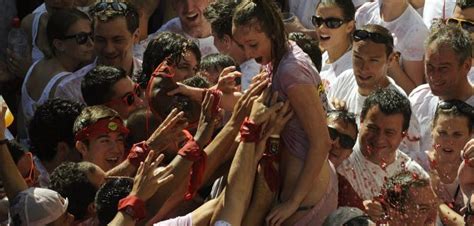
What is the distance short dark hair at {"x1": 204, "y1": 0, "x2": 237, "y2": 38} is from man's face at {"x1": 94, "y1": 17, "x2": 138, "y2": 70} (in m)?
0.58

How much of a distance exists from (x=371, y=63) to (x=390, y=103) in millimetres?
728

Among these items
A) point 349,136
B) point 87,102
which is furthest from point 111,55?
point 349,136

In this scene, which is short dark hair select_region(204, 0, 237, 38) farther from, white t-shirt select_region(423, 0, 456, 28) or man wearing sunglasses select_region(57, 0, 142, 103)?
white t-shirt select_region(423, 0, 456, 28)

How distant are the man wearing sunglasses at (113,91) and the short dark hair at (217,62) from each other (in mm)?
464

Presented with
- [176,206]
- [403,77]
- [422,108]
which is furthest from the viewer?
[403,77]

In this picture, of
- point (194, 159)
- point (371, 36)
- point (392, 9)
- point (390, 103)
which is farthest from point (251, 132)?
point (392, 9)

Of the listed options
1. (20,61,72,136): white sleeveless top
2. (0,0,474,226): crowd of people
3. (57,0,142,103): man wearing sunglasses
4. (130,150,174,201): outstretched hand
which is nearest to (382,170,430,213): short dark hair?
(0,0,474,226): crowd of people

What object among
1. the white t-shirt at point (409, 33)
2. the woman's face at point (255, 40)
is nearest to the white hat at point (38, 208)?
the woman's face at point (255, 40)

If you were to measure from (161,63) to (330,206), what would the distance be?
1642 mm

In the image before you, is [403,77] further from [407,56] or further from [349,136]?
[349,136]

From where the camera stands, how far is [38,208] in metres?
6.50

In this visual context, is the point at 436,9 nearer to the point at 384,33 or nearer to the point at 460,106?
the point at 384,33

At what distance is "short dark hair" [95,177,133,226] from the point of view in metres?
6.51

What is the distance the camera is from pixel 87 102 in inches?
324
